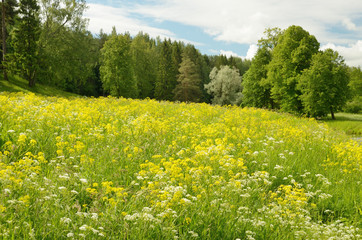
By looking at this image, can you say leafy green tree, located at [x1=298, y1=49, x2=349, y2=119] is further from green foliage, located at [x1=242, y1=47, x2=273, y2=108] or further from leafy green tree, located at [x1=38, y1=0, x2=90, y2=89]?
leafy green tree, located at [x1=38, y1=0, x2=90, y2=89]

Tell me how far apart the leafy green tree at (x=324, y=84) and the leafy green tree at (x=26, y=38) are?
3311 centimetres

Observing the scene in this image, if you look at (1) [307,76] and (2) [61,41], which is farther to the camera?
(2) [61,41]

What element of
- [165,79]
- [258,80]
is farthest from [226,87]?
[165,79]

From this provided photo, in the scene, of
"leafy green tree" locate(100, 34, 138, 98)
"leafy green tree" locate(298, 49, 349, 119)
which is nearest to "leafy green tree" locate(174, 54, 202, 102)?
"leafy green tree" locate(100, 34, 138, 98)

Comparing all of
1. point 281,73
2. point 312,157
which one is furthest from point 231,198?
point 281,73

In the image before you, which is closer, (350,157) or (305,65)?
(350,157)

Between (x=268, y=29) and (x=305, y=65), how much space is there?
11750mm

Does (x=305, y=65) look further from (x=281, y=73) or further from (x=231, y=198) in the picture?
(x=231, y=198)

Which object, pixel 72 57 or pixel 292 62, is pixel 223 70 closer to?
pixel 292 62

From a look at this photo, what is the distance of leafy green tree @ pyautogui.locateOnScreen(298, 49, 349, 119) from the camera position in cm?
3130

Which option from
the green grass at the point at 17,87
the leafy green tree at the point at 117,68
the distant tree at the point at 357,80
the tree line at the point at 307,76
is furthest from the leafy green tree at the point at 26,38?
the distant tree at the point at 357,80

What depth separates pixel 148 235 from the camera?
10.8 ft

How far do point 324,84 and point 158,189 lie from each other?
33487 mm

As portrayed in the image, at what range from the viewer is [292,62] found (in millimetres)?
33594
